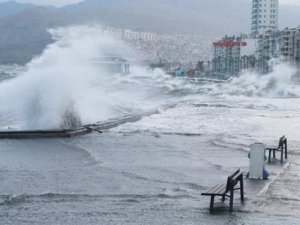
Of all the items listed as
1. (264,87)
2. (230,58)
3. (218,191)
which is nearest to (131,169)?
(218,191)

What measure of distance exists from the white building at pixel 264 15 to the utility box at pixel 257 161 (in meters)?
167

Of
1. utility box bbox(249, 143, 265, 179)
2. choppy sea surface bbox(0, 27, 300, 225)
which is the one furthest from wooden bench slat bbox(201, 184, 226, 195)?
utility box bbox(249, 143, 265, 179)

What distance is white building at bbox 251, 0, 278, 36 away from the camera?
7077 inches

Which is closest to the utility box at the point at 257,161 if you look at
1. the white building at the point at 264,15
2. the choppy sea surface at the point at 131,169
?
the choppy sea surface at the point at 131,169

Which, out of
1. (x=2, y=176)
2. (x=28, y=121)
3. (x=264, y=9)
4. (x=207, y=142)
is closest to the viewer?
(x=2, y=176)

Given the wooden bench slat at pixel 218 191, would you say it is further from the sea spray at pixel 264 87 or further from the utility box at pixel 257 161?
the sea spray at pixel 264 87

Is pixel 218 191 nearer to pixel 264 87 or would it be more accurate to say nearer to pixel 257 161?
pixel 257 161

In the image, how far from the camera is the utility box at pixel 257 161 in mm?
14648

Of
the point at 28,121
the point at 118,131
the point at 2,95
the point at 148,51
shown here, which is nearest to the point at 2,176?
the point at 118,131

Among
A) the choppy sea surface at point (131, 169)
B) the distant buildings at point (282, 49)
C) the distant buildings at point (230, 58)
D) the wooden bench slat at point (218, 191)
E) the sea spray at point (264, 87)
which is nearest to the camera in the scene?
the choppy sea surface at point (131, 169)

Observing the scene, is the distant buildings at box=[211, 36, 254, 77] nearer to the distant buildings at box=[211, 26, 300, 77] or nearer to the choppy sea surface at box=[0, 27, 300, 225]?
the distant buildings at box=[211, 26, 300, 77]

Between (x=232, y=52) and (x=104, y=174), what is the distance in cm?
15017

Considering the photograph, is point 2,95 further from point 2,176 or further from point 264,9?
point 264,9

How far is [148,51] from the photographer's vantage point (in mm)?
199250
